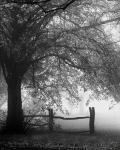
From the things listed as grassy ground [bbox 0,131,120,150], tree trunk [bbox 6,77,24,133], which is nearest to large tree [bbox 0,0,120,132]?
tree trunk [bbox 6,77,24,133]

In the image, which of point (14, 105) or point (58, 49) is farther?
point (14, 105)

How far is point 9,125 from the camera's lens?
1834 centimetres

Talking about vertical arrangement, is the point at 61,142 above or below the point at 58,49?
below

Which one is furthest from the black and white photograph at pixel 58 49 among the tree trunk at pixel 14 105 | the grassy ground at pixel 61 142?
the grassy ground at pixel 61 142

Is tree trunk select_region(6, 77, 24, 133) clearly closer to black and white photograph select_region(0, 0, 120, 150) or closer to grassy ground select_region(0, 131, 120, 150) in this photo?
black and white photograph select_region(0, 0, 120, 150)

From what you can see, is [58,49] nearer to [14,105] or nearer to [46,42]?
[46,42]

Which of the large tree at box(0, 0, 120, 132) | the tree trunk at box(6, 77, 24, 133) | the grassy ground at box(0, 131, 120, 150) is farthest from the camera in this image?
the tree trunk at box(6, 77, 24, 133)

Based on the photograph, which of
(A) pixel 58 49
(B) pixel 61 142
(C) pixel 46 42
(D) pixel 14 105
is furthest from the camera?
(D) pixel 14 105

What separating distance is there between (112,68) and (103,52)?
1.07 metres

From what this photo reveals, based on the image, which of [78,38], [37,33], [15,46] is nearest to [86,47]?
[78,38]

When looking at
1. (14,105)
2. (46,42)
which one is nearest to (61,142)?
(14,105)

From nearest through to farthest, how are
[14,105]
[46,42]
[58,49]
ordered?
[46,42]
[58,49]
[14,105]

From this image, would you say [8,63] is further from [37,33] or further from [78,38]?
[78,38]

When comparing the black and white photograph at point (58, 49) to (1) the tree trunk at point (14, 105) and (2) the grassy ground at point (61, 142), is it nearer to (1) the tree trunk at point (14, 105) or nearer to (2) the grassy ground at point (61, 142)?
(1) the tree trunk at point (14, 105)
